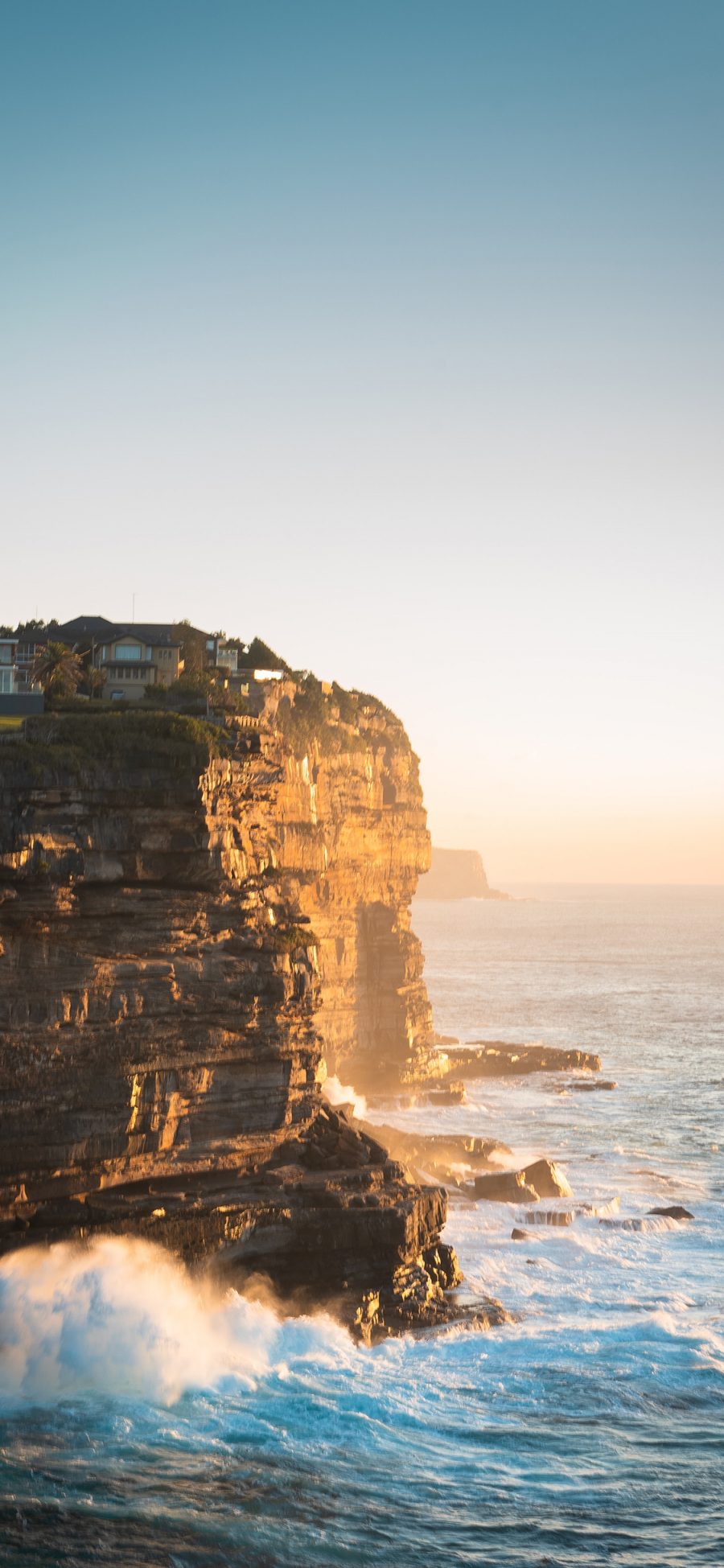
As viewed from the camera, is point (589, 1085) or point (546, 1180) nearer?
point (546, 1180)

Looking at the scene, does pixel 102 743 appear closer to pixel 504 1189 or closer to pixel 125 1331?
pixel 125 1331

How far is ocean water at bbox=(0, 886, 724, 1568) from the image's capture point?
89.0 feet

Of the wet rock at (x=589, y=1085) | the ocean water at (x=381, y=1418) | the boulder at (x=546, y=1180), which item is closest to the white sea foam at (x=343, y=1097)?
the wet rock at (x=589, y=1085)

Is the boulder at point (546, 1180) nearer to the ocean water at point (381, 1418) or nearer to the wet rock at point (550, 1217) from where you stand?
the wet rock at point (550, 1217)

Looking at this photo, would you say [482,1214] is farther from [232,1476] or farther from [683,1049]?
[683,1049]

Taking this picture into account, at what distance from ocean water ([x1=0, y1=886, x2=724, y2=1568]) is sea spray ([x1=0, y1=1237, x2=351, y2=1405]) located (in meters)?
0.06

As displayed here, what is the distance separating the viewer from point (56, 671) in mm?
49875

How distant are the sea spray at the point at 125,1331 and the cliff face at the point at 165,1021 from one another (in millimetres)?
921

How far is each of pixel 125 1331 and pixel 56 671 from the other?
82.0 ft

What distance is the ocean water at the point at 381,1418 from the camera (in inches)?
1068

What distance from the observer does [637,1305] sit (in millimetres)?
42219

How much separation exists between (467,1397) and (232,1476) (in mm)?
7627

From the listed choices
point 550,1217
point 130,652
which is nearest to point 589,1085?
point 550,1217

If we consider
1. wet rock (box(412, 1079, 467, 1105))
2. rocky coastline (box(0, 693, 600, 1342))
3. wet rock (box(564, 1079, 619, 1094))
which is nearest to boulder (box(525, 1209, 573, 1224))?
rocky coastline (box(0, 693, 600, 1342))
